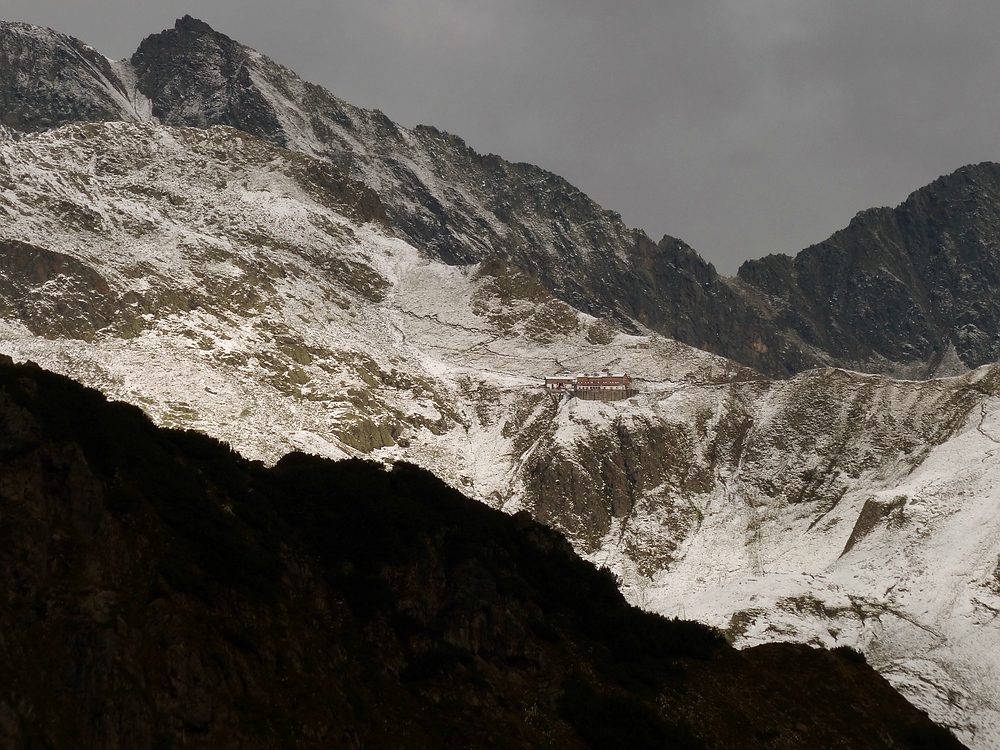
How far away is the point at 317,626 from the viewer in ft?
141

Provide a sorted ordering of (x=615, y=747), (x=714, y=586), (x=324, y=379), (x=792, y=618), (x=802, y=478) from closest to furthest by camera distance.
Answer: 1. (x=615, y=747)
2. (x=792, y=618)
3. (x=714, y=586)
4. (x=802, y=478)
5. (x=324, y=379)

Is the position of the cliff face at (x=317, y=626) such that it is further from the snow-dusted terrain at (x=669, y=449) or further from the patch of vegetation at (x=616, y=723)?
the snow-dusted terrain at (x=669, y=449)

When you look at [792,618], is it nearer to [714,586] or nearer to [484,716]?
[714,586]

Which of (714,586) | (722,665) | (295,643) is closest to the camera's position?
(295,643)

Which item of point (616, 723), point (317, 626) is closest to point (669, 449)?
point (616, 723)

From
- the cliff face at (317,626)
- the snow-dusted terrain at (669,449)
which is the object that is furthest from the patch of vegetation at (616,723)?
the snow-dusted terrain at (669,449)

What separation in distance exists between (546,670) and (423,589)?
6.21 meters

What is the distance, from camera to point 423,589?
48906 millimetres

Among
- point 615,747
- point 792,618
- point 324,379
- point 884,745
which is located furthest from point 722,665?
point 324,379

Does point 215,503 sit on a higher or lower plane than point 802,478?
lower

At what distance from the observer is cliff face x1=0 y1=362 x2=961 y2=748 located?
34.4 meters

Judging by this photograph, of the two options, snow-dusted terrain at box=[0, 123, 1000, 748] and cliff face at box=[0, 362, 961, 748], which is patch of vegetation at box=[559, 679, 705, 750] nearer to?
cliff face at box=[0, 362, 961, 748]

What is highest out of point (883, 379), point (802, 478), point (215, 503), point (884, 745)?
point (883, 379)

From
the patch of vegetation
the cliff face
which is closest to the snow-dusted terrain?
the cliff face
